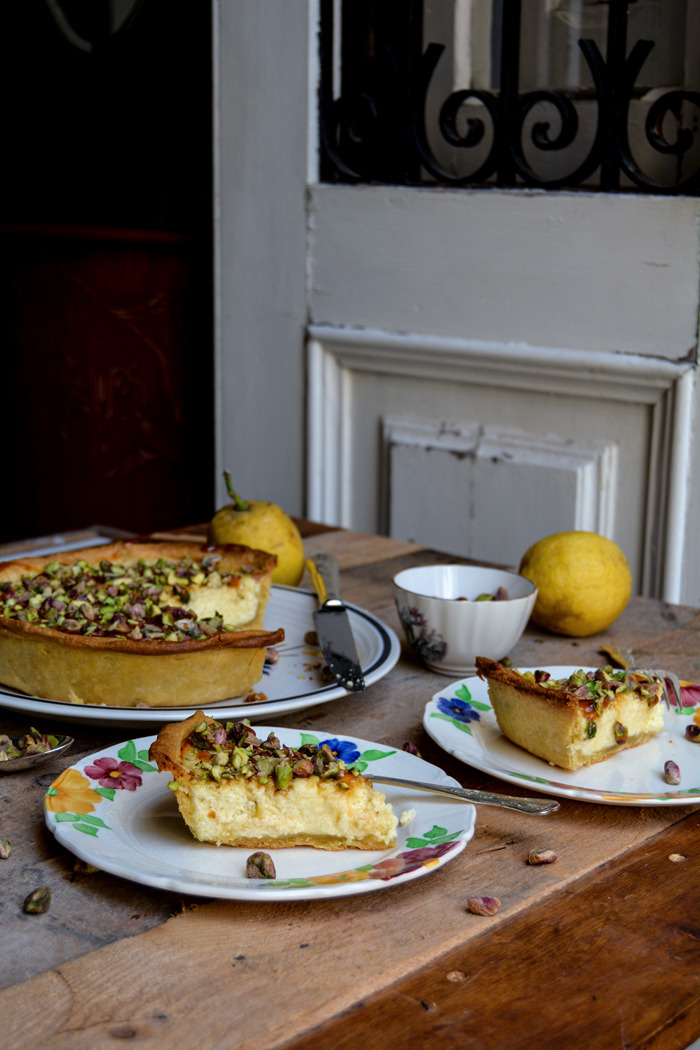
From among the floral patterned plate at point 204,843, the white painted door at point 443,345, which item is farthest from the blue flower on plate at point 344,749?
the white painted door at point 443,345

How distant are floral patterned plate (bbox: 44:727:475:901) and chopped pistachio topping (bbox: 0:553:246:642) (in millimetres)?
166

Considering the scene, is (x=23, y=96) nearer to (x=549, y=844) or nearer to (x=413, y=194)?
(x=413, y=194)

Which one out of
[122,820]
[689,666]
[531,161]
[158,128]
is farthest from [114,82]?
[122,820]

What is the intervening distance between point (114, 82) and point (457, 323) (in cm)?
155

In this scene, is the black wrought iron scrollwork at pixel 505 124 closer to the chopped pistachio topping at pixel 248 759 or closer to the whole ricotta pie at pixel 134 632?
the whole ricotta pie at pixel 134 632

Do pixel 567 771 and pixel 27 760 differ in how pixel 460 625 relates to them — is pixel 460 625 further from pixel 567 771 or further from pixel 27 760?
pixel 27 760

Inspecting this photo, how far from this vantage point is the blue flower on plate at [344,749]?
0.84 m

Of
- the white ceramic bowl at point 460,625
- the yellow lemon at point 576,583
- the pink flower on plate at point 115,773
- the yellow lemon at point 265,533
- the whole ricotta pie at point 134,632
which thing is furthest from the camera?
the yellow lemon at point 265,533

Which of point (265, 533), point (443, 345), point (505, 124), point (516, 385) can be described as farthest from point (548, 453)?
point (265, 533)

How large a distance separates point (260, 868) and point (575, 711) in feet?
0.94

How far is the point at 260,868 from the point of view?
0.69 metres

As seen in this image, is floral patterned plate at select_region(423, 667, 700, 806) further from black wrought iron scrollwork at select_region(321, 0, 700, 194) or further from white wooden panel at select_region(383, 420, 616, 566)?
black wrought iron scrollwork at select_region(321, 0, 700, 194)

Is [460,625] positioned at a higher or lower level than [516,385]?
lower

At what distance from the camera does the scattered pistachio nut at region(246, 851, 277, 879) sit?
0.68 metres
